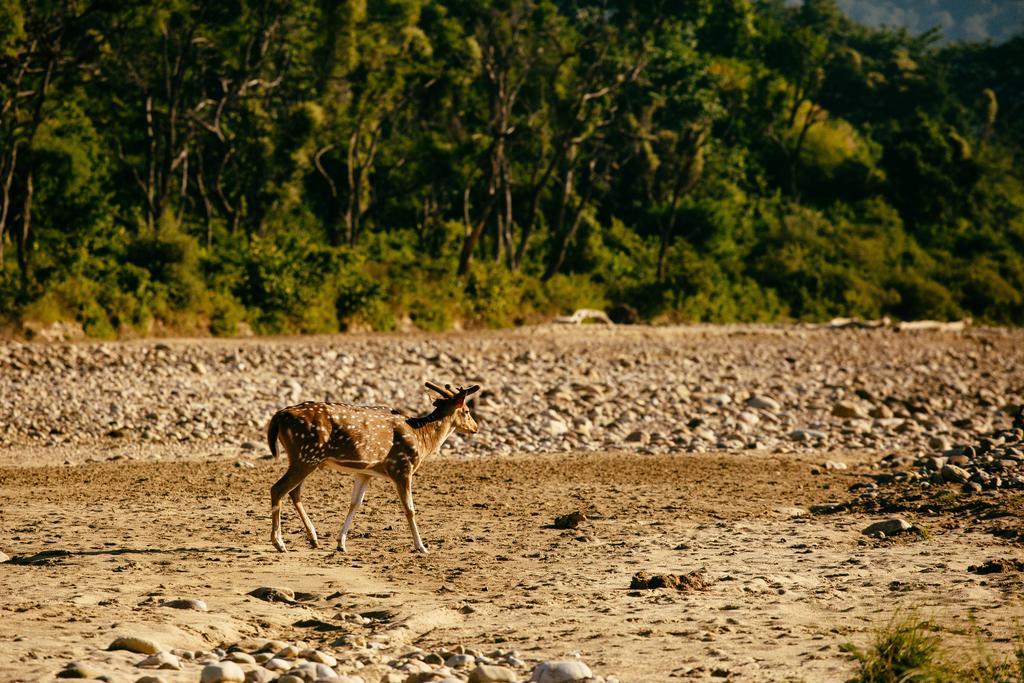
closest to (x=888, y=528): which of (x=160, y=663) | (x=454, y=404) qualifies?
(x=454, y=404)

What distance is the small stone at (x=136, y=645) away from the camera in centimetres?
784

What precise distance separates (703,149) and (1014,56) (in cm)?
4109

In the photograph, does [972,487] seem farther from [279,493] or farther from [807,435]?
[279,493]

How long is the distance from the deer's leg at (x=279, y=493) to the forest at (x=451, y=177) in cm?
1682

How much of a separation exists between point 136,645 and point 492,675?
7.23 ft

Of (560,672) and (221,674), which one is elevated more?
(221,674)

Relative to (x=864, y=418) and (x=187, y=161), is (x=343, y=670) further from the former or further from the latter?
(x=187, y=161)

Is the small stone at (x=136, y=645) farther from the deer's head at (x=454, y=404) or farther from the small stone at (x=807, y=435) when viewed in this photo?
the small stone at (x=807, y=435)

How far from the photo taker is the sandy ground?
849 centimetres

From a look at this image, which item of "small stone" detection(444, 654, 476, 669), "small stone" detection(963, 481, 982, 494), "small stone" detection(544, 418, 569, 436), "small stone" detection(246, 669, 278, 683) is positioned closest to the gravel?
"small stone" detection(544, 418, 569, 436)

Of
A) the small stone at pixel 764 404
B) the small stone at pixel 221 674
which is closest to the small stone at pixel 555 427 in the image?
the small stone at pixel 764 404

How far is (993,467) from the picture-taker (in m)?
15.3

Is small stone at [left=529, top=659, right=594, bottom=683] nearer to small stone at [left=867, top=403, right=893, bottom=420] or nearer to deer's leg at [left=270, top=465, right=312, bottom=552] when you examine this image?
deer's leg at [left=270, top=465, right=312, bottom=552]

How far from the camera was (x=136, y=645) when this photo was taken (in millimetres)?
7848
